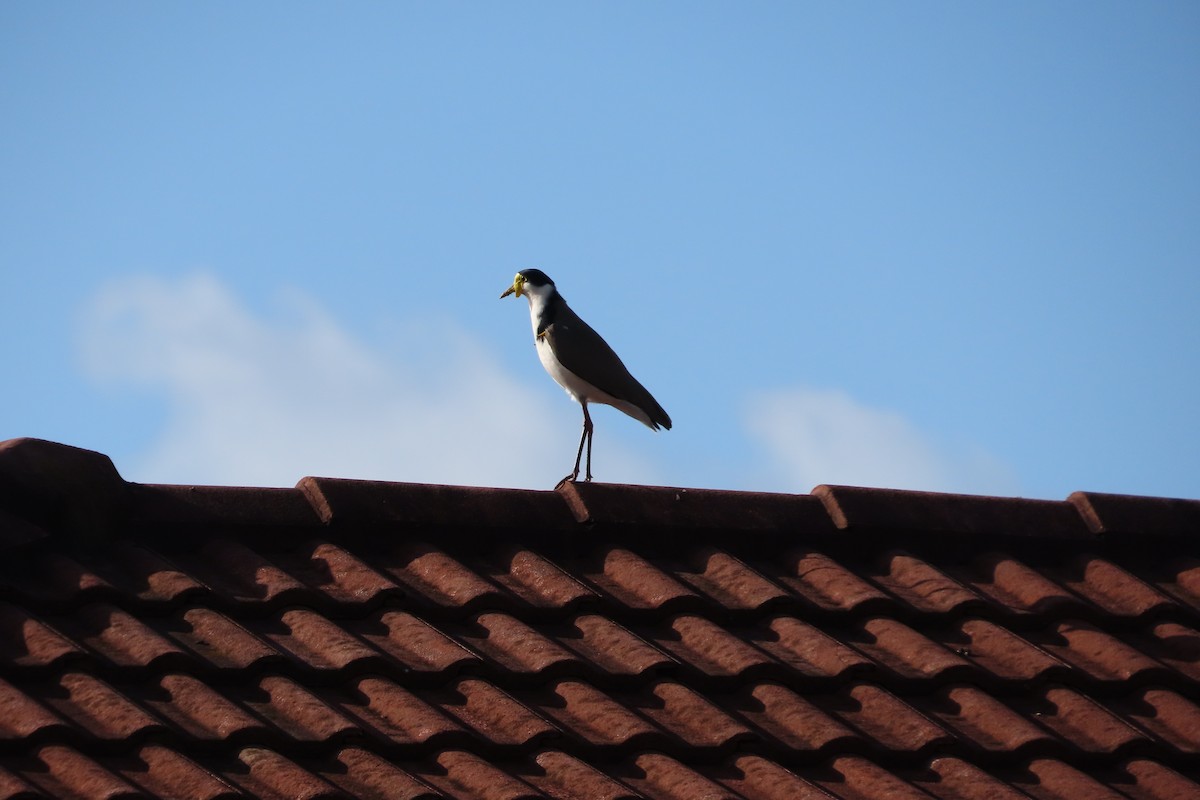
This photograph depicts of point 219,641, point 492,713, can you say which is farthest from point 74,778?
point 492,713

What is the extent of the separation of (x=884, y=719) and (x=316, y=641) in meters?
1.33

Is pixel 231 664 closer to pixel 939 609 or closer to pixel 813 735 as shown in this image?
pixel 813 735

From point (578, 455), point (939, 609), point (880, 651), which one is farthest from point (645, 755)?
point (578, 455)

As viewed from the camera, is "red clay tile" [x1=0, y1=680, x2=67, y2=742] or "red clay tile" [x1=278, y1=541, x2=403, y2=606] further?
"red clay tile" [x1=278, y1=541, x2=403, y2=606]

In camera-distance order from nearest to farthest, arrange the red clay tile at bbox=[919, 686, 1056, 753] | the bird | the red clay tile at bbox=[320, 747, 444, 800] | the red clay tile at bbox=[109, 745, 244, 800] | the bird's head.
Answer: the red clay tile at bbox=[109, 745, 244, 800], the red clay tile at bbox=[320, 747, 444, 800], the red clay tile at bbox=[919, 686, 1056, 753], the bird, the bird's head

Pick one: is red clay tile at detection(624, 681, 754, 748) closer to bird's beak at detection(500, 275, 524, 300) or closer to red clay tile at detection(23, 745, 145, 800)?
red clay tile at detection(23, 745, 145, 800)

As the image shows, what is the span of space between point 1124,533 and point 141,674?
9.57 ft

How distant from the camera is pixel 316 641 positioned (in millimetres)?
3643

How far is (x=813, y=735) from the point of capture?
355cm

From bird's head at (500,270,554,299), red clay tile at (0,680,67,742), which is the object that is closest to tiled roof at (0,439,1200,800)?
red clay tile at (0,680,67,742)

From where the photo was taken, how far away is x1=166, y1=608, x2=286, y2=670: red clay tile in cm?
350

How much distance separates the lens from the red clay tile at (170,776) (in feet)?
9.75

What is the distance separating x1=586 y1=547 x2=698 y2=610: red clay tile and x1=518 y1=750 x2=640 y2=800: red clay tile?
2.55 feet

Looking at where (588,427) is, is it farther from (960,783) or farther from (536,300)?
(960,783)
